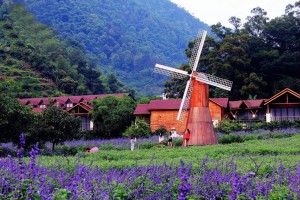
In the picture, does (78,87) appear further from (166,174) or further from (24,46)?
(166,174)

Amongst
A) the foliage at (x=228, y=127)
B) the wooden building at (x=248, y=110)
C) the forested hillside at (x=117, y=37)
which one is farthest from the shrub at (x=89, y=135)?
the forested hillside at (x=117, y=37)

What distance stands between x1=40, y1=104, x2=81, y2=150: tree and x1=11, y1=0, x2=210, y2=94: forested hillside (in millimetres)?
106622

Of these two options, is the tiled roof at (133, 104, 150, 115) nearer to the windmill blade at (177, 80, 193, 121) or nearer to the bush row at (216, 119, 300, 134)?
the bush row at (216, 119, 300, 134)

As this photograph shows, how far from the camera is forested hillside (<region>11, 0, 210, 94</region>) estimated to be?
152 meters

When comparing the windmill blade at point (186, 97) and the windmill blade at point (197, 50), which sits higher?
the windmill blade at point (197, 50)

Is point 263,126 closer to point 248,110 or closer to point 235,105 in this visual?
point 235,105

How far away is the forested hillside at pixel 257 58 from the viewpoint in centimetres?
5894

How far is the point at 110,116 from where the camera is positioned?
4297 cm

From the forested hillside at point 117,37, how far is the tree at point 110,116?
8953cm

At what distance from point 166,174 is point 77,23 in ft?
559

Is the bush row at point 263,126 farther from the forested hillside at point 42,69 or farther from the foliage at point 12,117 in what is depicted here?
the forested hillside at point 42,69

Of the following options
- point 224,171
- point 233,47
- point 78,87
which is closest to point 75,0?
point 78,87

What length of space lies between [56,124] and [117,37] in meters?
151

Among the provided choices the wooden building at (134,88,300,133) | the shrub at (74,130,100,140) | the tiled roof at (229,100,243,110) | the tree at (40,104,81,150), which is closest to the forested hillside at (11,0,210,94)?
the tiled roof at (229,100,243,110)
